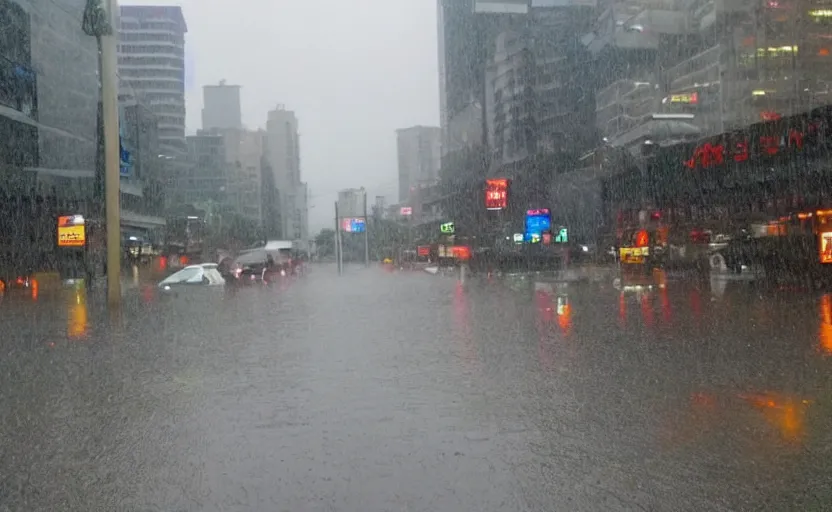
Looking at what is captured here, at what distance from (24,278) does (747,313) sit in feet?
107

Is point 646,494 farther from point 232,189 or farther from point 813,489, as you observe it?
point 232,189

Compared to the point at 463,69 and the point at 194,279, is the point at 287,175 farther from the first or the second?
the point at 194,279

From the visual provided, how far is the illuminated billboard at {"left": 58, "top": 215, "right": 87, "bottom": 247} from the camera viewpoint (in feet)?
121

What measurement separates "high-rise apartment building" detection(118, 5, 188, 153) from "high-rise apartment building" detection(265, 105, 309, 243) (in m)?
61.1

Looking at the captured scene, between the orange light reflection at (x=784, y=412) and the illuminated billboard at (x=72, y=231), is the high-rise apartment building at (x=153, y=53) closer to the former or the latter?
the illuminated billboard at (x=72, y=231)

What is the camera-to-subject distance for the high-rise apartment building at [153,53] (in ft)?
204

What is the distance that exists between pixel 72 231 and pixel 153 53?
33.6 m

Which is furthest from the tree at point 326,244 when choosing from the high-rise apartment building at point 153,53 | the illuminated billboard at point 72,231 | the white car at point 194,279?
the white car at point 194,279

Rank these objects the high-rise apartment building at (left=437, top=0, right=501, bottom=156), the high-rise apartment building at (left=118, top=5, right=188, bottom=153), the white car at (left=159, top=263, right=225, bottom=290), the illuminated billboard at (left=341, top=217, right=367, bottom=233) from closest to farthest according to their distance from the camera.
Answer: the white car at (left=159, top=263, right=225, bottom=290)
the high-rise apartment building at (left=118, top=5, right=188, bottom=153)
the illuminated billboard at (left=341, top=217, right=367, bottom=233)
the high-rise apartment building at (left=437, top=0, right=501, bottom=156)

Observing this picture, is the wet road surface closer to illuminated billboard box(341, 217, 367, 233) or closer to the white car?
the white car

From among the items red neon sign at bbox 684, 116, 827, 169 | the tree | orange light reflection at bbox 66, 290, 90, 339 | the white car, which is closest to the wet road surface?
orange light reflection at bbox 66, 290, 90, 339

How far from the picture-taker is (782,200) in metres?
29.7

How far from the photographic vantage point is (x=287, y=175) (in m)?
157

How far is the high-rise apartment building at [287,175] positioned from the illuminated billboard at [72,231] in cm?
9386
